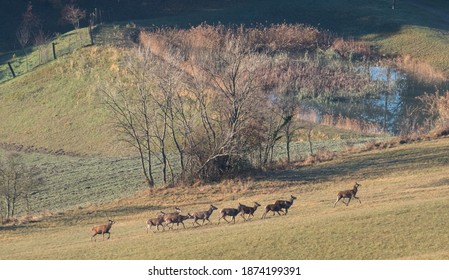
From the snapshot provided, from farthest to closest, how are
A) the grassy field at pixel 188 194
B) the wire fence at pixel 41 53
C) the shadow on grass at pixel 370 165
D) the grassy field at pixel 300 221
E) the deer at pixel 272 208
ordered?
the wire fence at pixel 41 53
the shadow on grass at pixel 370 165
the deer at pixel 272 208
the grassy field at pixel 188 194
the grassy field at pixel 300 221

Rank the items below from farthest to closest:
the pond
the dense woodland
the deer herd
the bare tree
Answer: the pond < the dense woodland < the bare tree < the deer herd

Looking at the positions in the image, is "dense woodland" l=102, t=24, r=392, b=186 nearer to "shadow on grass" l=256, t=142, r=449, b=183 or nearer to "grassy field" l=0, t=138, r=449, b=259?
"grassy field" l=0, t=138, r=449, b=259

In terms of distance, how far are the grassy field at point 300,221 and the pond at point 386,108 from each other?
61.8 feet

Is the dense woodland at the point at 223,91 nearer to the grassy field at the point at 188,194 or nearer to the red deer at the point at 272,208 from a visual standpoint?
the grassy field at the point at 188,194

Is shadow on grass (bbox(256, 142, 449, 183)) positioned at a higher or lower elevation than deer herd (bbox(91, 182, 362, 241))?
lower

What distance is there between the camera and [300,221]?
33719mm

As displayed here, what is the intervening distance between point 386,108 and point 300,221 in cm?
4943

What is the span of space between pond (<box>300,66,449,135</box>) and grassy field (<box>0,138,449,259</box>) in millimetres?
18841

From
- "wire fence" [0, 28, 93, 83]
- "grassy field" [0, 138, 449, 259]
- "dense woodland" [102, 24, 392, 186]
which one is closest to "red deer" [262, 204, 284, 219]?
"grassy field" [0, 138, 449, 259]

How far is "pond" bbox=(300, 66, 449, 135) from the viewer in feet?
244

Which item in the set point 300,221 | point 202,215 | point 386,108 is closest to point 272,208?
point 300,221

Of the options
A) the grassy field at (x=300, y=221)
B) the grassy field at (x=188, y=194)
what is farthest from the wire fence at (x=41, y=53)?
the grassy field at (x=300, y=221)

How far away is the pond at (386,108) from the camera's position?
74.3m

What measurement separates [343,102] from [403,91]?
27.2 ft
